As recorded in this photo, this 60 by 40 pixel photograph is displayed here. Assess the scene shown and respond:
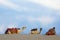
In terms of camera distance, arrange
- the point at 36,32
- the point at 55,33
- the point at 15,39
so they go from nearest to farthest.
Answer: the point at 15,39
the point at 55,33
the point at 36,32

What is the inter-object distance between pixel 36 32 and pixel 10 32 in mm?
2705

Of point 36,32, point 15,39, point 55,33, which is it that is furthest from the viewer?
point 36,32

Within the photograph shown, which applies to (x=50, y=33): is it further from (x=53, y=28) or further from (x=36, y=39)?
(x=36, y=39)

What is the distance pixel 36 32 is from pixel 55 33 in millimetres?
2300

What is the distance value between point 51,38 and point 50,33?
236cm

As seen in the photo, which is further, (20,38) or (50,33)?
(50,33)

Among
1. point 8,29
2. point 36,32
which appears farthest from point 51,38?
point 8,29

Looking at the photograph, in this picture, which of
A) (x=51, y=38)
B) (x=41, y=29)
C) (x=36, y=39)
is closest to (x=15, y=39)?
(x=36, y=39)

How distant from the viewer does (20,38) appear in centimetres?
1692

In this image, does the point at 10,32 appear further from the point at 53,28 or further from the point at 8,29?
the point at 53,28

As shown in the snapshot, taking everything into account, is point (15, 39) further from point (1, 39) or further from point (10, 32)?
point (10, 32)

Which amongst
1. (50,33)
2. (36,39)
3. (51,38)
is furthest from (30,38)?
(50,33)

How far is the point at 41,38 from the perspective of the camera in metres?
17.2

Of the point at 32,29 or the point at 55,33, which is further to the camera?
the point at 32,29
